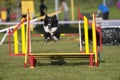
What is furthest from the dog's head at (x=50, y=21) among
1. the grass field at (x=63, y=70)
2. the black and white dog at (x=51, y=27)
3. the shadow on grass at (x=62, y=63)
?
the shadow on grass at (x=62, y=63)

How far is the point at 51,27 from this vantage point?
493 inches

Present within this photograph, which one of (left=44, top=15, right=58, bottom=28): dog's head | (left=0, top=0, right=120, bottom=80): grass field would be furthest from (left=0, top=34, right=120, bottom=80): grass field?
(left=44, top=15, right=58, bottom=28): dog's head

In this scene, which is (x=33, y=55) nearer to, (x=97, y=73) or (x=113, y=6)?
(x=97, y=73)

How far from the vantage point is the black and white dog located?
488 inches

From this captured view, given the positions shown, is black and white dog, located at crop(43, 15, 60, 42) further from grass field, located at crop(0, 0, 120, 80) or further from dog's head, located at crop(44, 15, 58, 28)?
grass field, located at crop(0, 0, 120, 80)

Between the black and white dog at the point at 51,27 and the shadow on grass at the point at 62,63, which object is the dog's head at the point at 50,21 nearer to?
the black and white dog at the point at 51,27

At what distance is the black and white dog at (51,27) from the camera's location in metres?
12.4

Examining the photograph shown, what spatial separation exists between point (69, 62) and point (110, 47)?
3.79m

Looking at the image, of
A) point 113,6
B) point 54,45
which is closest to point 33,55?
point 54,45

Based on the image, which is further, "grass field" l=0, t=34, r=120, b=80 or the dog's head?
the dog's head

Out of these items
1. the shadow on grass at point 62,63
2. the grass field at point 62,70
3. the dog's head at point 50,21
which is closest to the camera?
the grass field at point 62,70

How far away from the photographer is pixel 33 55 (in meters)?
9.31

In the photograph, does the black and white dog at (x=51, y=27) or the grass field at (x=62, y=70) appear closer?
the grass field at (x=62, y=70)

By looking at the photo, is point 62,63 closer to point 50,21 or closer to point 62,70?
point 62,70
